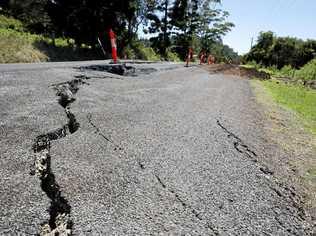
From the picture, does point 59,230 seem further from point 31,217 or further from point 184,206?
point 184,206

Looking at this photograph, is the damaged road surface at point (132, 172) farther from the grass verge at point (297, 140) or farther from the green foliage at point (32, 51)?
the green foliage at point (32, 51)

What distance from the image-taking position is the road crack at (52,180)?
2.11 meters

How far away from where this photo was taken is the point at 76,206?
2.33m

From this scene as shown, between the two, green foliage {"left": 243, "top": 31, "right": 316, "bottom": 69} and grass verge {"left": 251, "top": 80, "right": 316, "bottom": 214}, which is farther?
green foliage {"left": 243, "top": 31, "right": 316, "bottom": 69}

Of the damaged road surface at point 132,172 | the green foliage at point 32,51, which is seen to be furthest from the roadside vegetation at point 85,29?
the damaged road surface at point 132,172

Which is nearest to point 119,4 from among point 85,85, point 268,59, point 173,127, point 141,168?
point 85,85

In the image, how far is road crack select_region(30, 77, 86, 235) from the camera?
A: 83.1 inches

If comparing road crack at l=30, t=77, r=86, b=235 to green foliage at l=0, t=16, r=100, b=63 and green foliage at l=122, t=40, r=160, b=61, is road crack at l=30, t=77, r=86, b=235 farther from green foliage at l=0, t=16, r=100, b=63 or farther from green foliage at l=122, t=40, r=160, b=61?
green foliage at l=122, t=40, r=160, b=61

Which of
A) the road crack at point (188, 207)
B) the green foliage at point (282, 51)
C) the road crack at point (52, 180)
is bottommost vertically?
the green foliage at point (282, 51)

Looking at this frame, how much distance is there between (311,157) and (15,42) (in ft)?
45.0

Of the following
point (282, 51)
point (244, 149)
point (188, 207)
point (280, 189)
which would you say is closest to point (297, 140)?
point (244, 149)

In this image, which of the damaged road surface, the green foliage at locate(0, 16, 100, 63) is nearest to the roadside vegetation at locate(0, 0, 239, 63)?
the green foliage at locate(0, 16, 100, 63)

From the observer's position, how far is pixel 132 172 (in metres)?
2.95

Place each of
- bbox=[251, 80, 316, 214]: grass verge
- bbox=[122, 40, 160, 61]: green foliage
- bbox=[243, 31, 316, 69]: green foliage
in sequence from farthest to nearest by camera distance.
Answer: bbox=[243, 31, 316, 69]: green foliage → bbox=[122, 40, 160, 61]: green foliage → bbox=[251, 80, 316, 214]: grass verge
